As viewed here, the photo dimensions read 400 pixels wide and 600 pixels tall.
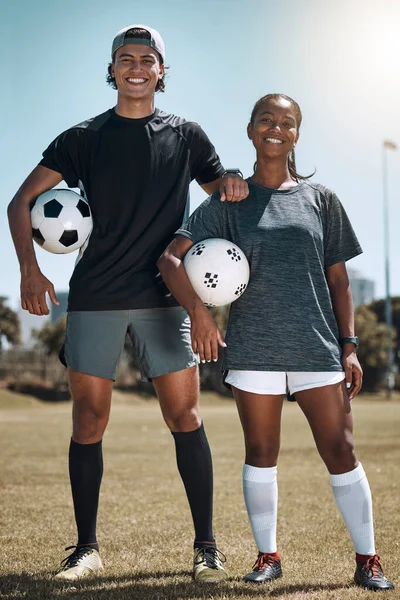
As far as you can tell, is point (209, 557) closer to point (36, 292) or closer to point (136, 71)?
point (36, 292)

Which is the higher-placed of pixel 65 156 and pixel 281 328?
pixel 65 156

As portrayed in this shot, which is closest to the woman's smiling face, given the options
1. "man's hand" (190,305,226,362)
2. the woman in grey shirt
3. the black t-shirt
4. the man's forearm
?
the woman in grey shirt

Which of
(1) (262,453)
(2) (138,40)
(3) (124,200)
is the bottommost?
(1) (262,453)

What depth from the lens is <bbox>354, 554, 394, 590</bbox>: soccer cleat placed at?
3.70 m

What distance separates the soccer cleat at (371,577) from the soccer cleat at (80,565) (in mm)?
1400

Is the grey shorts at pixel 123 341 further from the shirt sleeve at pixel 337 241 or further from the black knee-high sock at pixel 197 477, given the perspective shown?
the shirt sleeve at pixel 337 241

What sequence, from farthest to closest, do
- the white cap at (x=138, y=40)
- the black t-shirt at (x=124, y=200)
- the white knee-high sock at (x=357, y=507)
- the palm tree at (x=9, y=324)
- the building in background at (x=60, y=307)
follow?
the palm tree at (x=9, y=324) → the building in background at (x=60, y=307) → the white cap at (x=138, y=40) → the black t-shirt at (x=124, y=200) → the white knee-high sock at (x=357, y=507)

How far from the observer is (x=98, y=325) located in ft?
13.6

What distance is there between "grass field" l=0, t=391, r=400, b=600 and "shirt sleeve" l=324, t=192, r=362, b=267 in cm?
166

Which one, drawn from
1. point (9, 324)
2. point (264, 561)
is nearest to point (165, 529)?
point (264, 561)

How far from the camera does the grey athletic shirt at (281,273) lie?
3811mm

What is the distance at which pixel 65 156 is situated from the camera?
4.21 m

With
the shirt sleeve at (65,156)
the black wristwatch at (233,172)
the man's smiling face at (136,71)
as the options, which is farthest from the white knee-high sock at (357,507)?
the man's smiling face at (136,71)

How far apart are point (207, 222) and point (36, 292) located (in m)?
0.99
